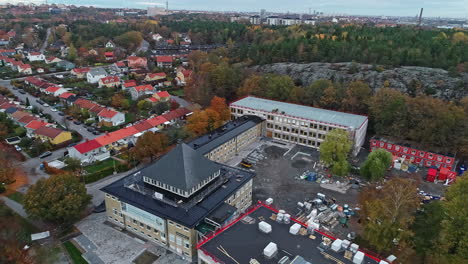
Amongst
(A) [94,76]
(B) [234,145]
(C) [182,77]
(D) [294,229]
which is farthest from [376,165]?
(A) [94,76]

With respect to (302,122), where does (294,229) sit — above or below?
above

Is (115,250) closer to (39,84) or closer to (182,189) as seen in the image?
(182,189)

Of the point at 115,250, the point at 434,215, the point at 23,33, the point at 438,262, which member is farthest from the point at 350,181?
the point at 23,33

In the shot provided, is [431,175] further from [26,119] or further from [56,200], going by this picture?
[26,119]

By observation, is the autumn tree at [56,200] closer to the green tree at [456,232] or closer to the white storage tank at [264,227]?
the white storage tank at [264,227]

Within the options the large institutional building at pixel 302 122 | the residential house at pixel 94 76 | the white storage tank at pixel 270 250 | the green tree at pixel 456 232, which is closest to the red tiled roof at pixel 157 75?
the residential house at pixel 94 76
